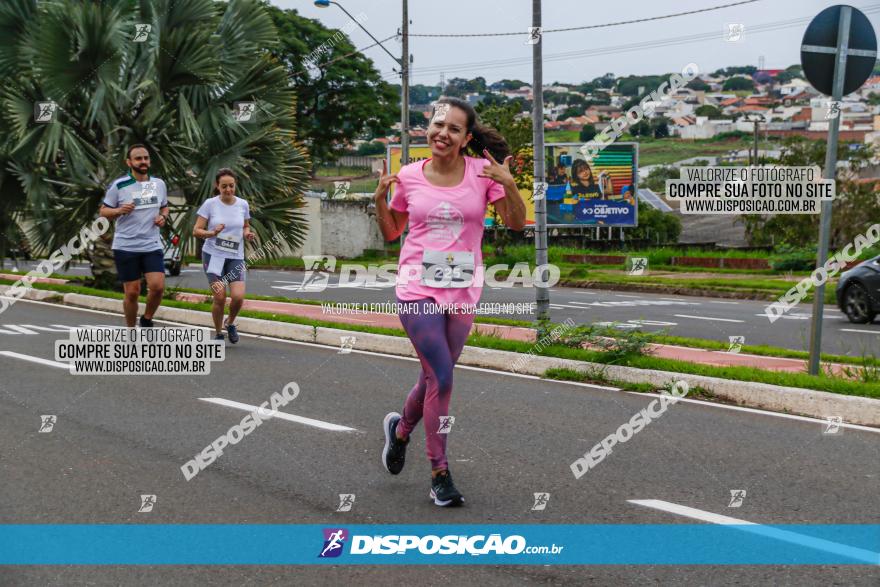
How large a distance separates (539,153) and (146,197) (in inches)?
164

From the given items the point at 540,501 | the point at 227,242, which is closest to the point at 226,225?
the point at 227,242

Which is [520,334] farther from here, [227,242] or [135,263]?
[135,263]

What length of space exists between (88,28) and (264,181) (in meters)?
3.62

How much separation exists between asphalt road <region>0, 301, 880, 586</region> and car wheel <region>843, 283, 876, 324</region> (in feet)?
31.6

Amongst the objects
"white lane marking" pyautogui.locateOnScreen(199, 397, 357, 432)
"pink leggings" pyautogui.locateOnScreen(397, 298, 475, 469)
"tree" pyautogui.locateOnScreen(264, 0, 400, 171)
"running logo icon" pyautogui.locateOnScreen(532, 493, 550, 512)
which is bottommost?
"white lane marking" pyautogui.locateOnScreen(199, 397, 357, 432)

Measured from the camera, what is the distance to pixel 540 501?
19.0 ft

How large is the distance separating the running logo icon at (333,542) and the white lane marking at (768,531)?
1514mm

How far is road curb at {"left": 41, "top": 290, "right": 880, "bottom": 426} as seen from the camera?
8430 mm

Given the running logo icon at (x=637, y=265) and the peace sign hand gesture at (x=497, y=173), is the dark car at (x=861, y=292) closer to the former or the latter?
the peace sign hand gesture at (x=497, y=173)

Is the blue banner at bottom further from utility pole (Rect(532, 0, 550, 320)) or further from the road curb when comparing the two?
utility pole (Rect(532, 0, 550, 320))

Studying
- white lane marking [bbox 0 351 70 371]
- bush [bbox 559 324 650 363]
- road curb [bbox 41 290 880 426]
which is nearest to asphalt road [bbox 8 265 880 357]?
bush [bbox 559 324 650 363]

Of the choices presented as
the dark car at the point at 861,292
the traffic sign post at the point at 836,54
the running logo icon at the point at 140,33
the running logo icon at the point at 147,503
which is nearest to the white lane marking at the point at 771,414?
the traffic sign post at the point at 836,54

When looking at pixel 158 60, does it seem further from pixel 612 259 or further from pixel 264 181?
pixel 612 259

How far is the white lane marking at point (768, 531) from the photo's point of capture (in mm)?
4836
